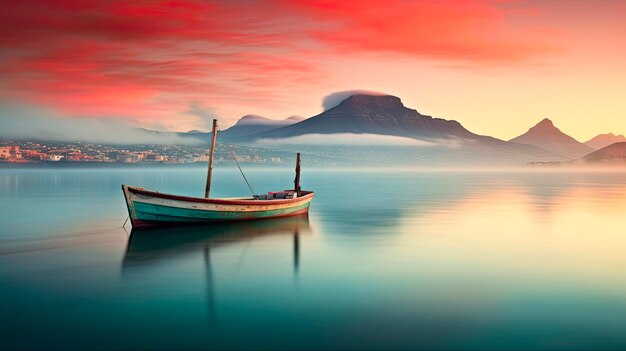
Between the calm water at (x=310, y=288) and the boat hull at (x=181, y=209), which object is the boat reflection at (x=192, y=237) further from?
the boat hull at (x=181, y=209)

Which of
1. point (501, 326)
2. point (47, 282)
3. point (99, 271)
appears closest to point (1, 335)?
point (47, 282)

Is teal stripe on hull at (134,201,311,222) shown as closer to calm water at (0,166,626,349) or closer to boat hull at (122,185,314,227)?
boat hull at (122,185,314,227)

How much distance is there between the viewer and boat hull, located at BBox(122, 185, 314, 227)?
104 feet

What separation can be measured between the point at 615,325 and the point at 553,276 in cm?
700

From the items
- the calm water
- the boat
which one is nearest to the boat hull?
the boat

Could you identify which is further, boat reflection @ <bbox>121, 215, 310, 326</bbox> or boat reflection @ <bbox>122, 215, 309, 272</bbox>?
boat reflection @ <bbox>122, 215, 309, 272</bbox>

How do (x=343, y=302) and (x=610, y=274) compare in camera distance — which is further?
(x=610, y=274)

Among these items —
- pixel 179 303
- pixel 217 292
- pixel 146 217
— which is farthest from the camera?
pixel 146 217

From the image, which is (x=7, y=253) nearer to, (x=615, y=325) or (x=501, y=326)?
(x=501, y=326)

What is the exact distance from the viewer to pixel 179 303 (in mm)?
16672

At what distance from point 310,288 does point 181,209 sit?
661 inches

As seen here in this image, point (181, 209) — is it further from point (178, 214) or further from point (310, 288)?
point (310, 288)

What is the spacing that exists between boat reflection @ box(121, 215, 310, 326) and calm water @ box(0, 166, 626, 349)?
0.39 feet

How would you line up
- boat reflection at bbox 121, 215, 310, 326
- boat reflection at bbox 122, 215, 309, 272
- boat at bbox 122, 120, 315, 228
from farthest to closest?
boat at bbox 122, 120, 315, 228, boat reflection at bbox 122, 215, 309, 272, boat reflection at bbox 121, 215, 310, 326
